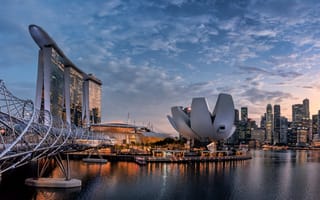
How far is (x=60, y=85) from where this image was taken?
2697 inches

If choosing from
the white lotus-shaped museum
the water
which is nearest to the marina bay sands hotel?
the white lotus-shaped museum

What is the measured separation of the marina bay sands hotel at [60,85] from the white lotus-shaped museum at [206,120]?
1899 cm

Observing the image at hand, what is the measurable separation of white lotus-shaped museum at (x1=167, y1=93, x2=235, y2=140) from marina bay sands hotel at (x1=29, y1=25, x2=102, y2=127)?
18991 mm

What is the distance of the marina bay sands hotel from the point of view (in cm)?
4675

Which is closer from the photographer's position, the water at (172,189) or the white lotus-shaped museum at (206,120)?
the water at (172,189)

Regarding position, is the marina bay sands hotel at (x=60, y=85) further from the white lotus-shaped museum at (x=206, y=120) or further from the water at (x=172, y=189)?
the water at (x=172, y=189)

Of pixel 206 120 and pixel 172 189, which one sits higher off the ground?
pixel 206 120

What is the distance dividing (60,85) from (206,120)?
28.4 m

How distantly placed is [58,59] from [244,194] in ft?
159

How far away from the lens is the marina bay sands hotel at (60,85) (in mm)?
46750

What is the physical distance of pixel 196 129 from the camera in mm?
61938

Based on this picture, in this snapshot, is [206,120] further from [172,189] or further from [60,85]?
[172,189]

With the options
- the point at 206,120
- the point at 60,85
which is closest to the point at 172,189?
the point at 206,120

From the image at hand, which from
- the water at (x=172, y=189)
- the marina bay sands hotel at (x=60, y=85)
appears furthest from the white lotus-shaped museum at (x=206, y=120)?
the water at (x=172, y=189)
